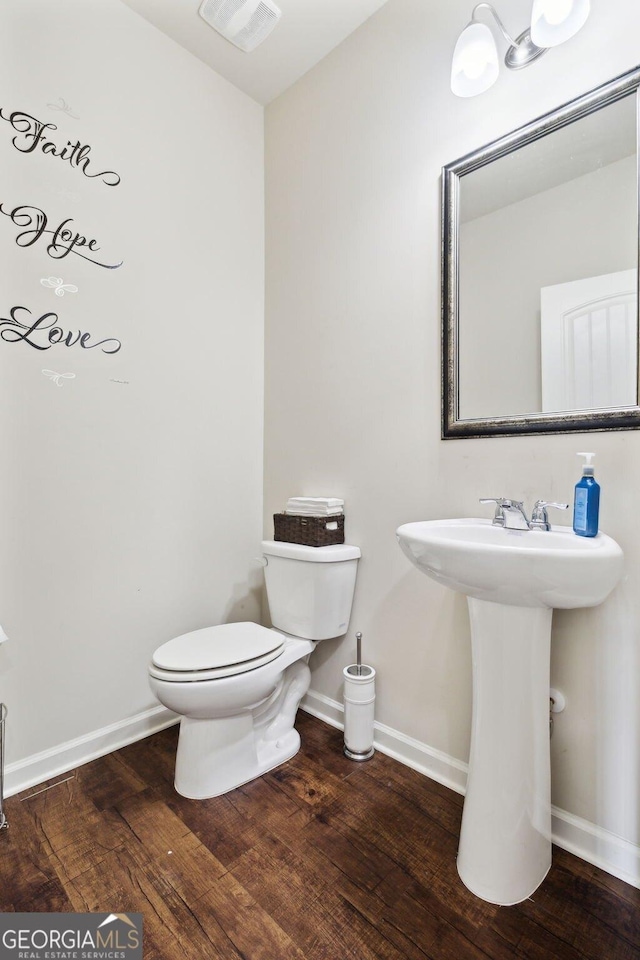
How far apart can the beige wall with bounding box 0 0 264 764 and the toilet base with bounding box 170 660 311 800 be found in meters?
0.43

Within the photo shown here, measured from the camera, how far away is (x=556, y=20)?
1136 millimetres

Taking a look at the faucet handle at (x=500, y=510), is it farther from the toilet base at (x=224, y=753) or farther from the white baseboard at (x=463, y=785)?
the toilet base at (x=224, y=753)

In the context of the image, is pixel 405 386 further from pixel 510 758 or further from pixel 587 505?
pixel 510 758

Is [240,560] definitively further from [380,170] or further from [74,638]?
[380,170]

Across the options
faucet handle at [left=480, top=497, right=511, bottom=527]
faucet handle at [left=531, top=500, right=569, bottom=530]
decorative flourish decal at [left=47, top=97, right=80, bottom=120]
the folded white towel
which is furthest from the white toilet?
decorative flourish decal at [left=47, top=97, right=80, bottom=120]

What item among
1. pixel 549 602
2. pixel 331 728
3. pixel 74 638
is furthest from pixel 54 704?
pixel 549 602

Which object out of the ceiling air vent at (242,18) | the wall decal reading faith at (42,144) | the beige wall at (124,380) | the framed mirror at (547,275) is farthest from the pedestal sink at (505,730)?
the ceiling air vent at (242,18)

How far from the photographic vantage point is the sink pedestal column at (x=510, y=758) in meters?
1.09

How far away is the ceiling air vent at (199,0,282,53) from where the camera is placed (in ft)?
5.46

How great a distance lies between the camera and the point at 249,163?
2.12m

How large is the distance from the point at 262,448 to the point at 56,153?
1295 mm

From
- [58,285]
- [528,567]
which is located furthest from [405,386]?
[58,285]

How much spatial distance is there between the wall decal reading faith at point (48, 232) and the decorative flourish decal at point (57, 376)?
1.23 ft

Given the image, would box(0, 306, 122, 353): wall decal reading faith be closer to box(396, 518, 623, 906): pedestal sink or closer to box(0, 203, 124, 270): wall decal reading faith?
box(0, 203, 124, 270): wall decal reading faith
